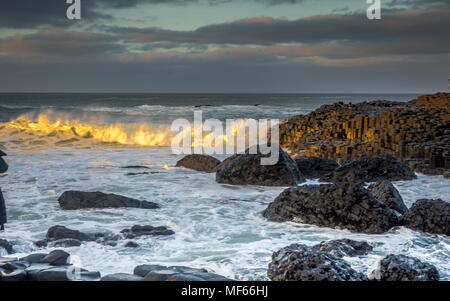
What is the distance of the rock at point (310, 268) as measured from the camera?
3867 millimetres

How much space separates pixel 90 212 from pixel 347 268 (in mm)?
4044

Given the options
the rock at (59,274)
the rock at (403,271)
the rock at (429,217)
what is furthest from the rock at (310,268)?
the rock at (429,217)

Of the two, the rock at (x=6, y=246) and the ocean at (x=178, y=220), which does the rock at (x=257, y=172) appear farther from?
the rock at (x=6, y=246)

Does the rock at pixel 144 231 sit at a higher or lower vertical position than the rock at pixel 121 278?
lower

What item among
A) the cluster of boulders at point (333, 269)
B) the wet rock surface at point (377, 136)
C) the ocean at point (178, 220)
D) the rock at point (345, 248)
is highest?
the wet rock surface at point (377, 136)

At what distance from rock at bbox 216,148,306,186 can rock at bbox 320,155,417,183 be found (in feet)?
2.67

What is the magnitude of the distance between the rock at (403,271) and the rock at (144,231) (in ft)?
8.61

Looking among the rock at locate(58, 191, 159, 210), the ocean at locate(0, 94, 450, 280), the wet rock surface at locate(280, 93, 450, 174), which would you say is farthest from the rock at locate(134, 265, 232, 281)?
the wet rock surface at locate(280, 93, 450, 174)

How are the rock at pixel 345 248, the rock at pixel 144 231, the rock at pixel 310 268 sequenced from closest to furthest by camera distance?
the rock at pixel 310 268 < the rock at pixel 345 248 < the rock at pixel 144 231
